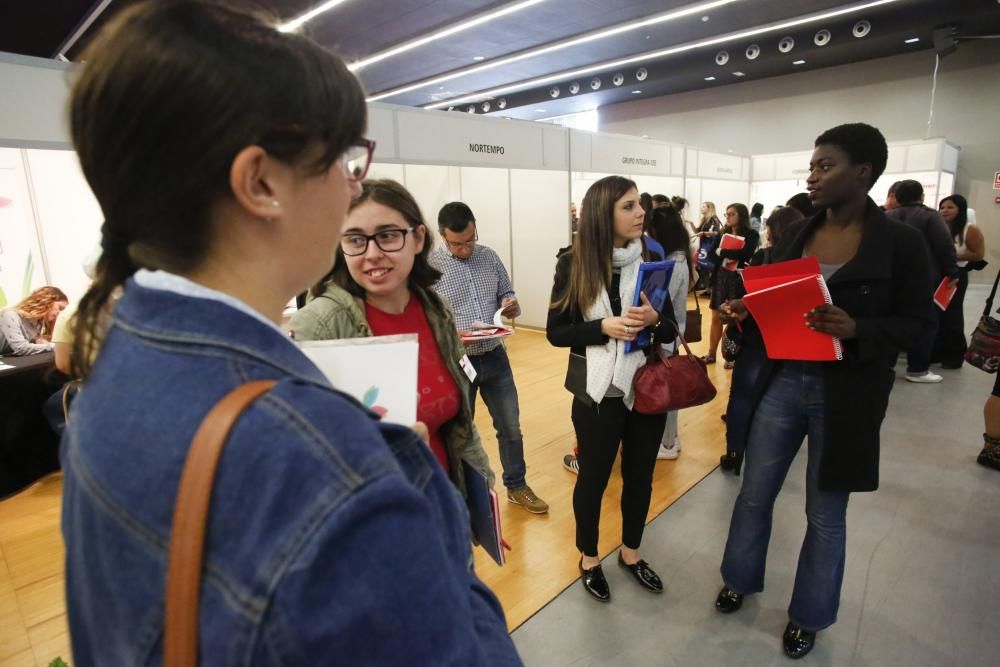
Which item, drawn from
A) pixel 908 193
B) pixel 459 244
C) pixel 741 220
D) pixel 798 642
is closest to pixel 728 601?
pixel 798 642

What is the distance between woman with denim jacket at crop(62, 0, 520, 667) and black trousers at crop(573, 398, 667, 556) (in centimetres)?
170

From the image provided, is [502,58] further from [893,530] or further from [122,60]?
[122,60]

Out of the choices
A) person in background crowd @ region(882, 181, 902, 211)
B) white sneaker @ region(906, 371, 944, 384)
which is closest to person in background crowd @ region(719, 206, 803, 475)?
person in background crowd @ region(882, 181, 902, 211)

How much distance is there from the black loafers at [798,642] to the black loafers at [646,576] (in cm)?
49

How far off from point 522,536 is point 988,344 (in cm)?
266

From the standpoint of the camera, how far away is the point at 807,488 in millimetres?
1938

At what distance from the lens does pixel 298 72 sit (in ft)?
1.57

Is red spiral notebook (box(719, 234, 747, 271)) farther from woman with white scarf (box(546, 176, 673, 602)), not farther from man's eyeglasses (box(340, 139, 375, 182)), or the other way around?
man's eyeglasses (box(340, 139, 375, 182))

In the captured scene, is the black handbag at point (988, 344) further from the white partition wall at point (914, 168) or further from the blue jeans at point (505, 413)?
the white partition wall at point (914, 168)

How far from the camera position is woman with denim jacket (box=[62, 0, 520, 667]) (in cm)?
39

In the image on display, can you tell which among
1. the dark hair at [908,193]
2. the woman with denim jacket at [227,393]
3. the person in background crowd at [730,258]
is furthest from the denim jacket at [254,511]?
the dark hair at [908,193]

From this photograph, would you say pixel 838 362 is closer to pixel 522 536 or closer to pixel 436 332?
pixel 436 332

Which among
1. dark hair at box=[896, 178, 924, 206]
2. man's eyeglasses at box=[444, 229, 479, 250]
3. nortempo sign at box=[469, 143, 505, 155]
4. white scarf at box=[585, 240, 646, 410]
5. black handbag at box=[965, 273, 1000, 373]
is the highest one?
nortempo sign at box=[469, 143, 505, 155]

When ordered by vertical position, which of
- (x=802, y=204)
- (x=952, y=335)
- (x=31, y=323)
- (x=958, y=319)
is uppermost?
(x=802, y=204)
